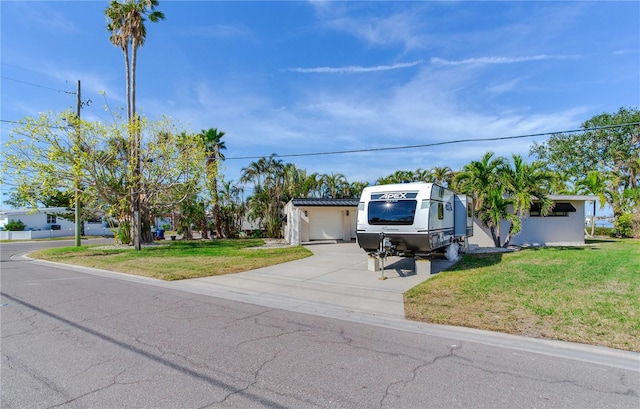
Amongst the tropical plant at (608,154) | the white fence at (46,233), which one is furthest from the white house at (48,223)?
the tropical plant at (608,154)

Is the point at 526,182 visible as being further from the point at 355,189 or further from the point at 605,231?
the point at 605,231

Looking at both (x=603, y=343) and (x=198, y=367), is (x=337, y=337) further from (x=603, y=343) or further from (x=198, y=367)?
(x=603, y=343)

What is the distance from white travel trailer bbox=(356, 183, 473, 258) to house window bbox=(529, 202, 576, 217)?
1046cm

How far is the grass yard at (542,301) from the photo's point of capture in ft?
17.9

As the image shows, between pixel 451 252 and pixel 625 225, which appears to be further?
pixel 625 225

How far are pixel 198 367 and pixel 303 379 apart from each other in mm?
1304

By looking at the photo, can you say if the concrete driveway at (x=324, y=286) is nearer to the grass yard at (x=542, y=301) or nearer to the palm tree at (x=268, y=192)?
the grass yard at (x=542, y=301)

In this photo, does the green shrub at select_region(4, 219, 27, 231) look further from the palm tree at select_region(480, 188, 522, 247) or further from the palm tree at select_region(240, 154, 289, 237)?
the palm tree at select_region(480, 188, 522, 247)

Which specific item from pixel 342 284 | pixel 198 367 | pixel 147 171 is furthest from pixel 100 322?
pixel 147 171

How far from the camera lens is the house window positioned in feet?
63.3

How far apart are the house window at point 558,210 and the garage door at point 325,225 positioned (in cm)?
1155

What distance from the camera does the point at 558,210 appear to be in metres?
19.4

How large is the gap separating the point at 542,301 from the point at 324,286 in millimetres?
5001

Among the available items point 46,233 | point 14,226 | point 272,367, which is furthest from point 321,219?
point 14,226
